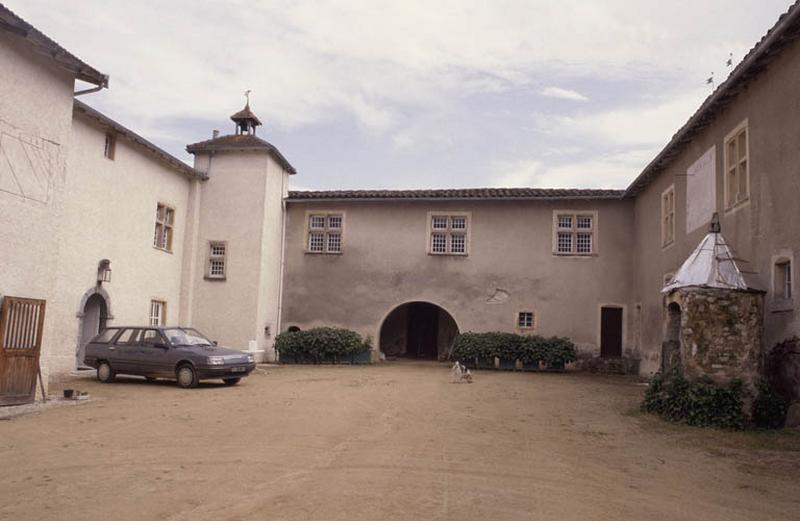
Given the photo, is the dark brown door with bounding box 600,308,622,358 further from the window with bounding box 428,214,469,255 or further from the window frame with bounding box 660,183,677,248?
the window with bounding box 428,214,469,255

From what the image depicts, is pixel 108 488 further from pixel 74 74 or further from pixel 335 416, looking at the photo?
pixel 74 74

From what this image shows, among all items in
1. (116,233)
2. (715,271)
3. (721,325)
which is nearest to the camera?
(721,325)

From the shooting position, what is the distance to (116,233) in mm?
18250

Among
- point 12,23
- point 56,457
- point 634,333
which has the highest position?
point 12,23

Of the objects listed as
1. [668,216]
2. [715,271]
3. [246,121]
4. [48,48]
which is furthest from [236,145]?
[715,271]

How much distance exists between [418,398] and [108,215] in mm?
10124

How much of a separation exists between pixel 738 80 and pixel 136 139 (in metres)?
15.1

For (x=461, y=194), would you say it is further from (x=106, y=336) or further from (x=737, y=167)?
(x=106, y=336)

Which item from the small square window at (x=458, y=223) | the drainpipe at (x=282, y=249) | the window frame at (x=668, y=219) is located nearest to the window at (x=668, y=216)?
the window frame at (x=668, y=219)

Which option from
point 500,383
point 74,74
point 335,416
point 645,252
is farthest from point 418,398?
point 645,252

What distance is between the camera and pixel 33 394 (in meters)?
11.6

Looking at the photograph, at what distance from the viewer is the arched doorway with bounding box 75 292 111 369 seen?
58.1ft

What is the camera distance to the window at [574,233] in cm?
2288

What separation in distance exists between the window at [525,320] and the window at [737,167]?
Answer: 978 centimetres
